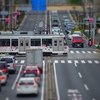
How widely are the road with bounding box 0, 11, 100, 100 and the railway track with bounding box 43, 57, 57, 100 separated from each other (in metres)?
0.33

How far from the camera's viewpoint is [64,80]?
46406mm

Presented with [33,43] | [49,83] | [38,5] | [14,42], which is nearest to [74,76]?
[49,83]

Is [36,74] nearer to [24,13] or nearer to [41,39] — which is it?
[41,39]

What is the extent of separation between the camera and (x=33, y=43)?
68000mm

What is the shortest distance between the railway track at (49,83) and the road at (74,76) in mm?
333

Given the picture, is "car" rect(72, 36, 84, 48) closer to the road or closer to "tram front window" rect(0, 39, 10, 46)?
the road

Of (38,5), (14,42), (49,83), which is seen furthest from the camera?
(38,5)

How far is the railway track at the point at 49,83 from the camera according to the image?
37.2 meters

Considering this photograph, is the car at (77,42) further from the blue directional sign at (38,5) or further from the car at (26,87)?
the car at (26,87)

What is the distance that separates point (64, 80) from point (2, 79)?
6.44 meters

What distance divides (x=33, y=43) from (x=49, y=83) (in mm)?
23904

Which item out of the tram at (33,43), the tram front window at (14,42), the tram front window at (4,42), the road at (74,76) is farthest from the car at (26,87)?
the tram front window at (4,42)

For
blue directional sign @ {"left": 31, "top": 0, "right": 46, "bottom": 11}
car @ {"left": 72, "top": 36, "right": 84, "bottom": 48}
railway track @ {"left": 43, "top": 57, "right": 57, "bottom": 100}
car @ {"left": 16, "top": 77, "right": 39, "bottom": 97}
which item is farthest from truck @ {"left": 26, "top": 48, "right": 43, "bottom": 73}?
blue directional sign @ {"left": 31, "top": 0, "right": 46, "bottom": 11}

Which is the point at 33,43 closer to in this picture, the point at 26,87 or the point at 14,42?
the point at 14,42
